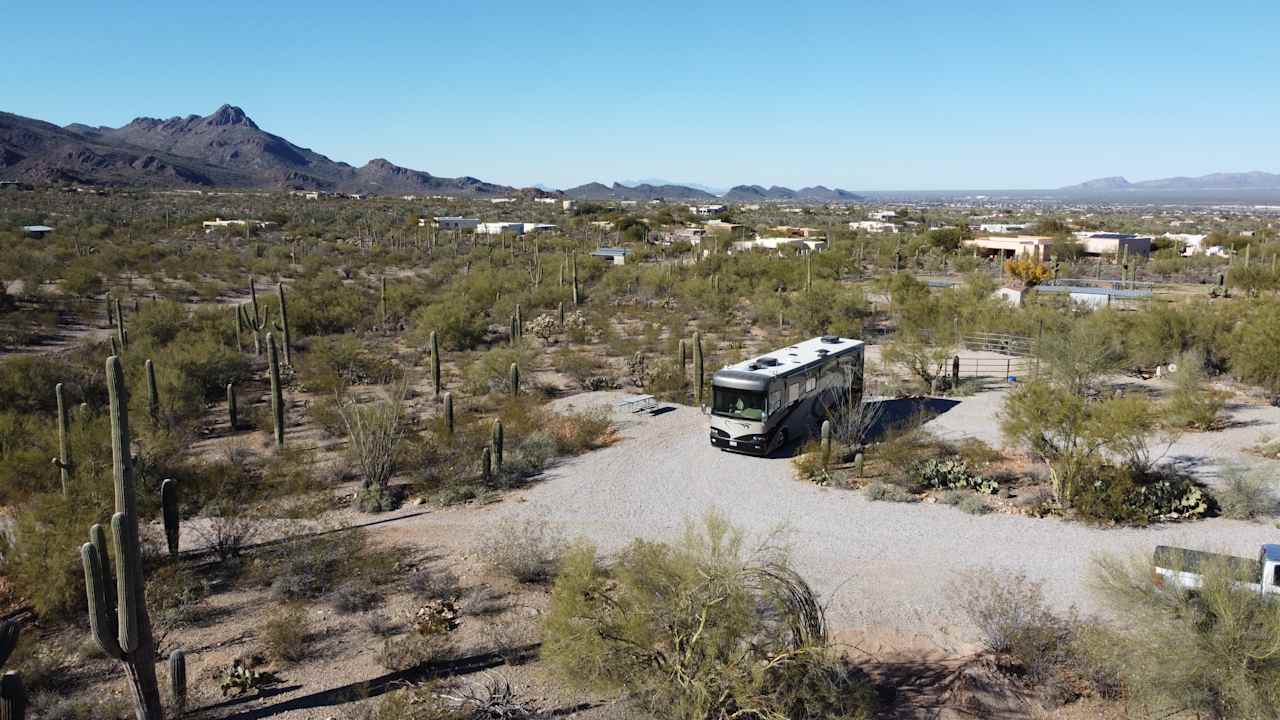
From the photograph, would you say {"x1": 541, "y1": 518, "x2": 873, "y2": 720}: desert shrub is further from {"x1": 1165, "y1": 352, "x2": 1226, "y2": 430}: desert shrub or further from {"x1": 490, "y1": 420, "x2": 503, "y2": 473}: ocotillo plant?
{"x1": 1165, "y1": 352, "x2": 1226, "y2": 430}: desert shrub

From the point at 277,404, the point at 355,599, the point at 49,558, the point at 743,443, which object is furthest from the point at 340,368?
the point at 355,599

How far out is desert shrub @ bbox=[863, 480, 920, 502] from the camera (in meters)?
16.8

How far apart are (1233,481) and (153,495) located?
64.0 feet

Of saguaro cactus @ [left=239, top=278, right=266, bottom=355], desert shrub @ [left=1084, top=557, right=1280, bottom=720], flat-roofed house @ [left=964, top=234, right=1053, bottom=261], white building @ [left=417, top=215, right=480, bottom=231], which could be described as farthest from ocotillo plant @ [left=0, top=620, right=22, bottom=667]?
white building @ [left=417, top=215, right=480, bottom=231]

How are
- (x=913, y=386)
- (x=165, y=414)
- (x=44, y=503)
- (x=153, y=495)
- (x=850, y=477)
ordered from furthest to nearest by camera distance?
(x=913, y=386) < (x=165, y=414) < (x=850, y=477) < (x=153, y=495) < (x=44, y=503)

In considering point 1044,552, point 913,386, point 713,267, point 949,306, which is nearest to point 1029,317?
point 949,306

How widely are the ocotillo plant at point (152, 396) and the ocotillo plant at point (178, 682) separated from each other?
12.7m

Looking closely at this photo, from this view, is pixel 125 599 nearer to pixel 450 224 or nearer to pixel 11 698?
pixel 11 698

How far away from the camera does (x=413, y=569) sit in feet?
45.3

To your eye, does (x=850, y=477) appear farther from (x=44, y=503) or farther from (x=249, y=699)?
(x=44, y=503)

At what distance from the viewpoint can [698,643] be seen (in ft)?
28.9

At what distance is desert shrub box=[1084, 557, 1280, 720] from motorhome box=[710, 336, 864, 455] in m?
10.1

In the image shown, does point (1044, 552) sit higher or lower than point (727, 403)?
lower

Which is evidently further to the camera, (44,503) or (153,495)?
(153,495)
